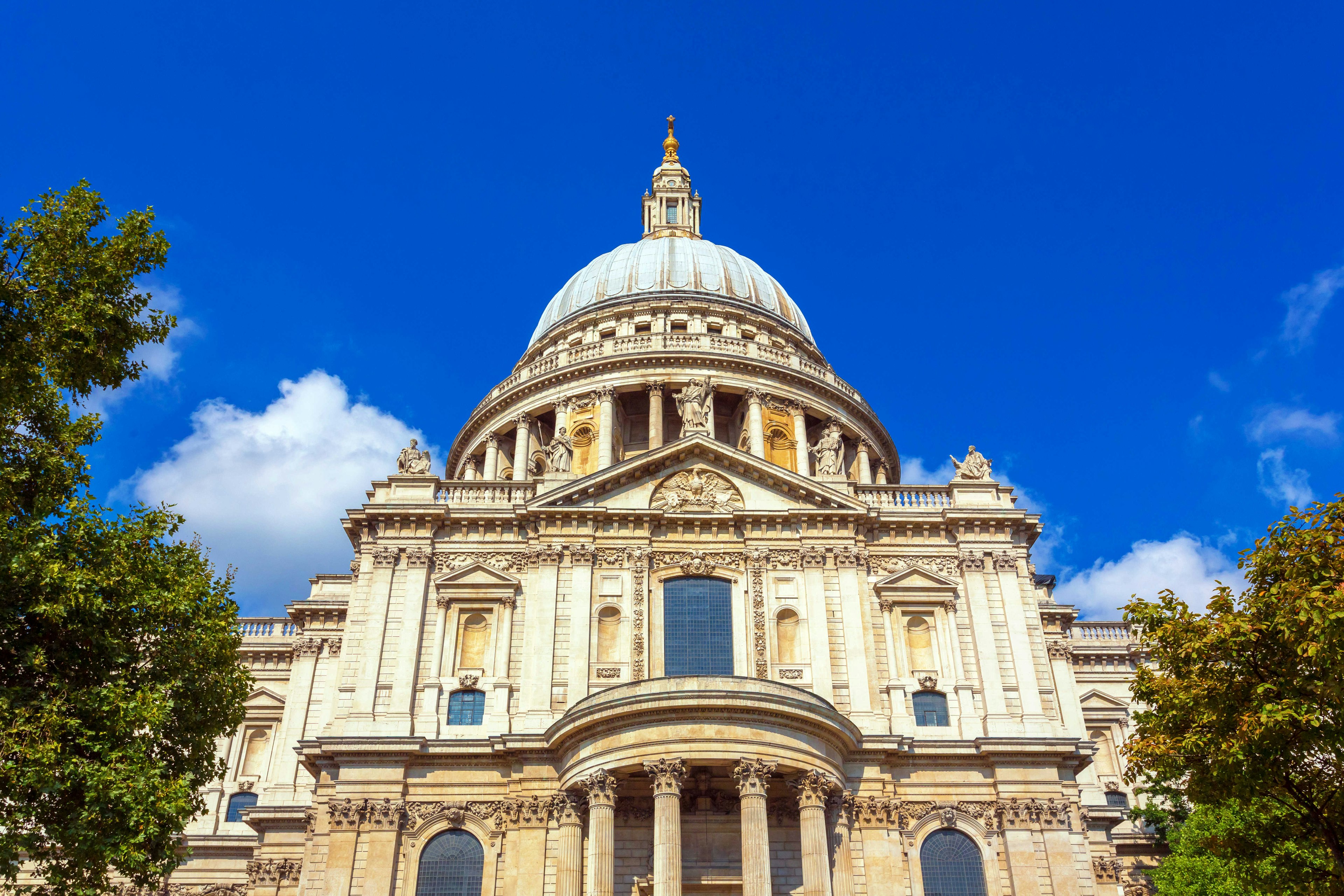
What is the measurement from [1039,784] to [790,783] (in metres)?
8.03

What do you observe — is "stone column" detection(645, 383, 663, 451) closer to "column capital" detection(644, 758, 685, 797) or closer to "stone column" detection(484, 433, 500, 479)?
"stone column" detection(484, 433, 500, 479)

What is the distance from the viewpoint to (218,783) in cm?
4212

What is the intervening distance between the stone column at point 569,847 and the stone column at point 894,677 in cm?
1008

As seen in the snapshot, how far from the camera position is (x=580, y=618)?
34.0 metres

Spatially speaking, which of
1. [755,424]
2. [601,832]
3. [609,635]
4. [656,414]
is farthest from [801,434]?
[601,832]

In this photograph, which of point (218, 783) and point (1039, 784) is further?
point (218, 783)

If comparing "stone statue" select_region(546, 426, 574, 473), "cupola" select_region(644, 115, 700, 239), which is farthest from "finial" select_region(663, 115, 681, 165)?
"stone statue" select_region(546, 426, 574, 473)

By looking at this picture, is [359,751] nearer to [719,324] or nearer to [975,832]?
[975,832]

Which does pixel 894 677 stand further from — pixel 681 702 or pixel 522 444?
pixel 522 444

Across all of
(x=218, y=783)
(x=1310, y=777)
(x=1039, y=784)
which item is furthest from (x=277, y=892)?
(x=1310, y=777)

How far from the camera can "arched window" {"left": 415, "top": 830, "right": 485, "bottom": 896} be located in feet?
98.6

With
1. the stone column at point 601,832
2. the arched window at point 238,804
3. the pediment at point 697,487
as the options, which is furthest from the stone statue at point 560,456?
the arched window at point 238,804

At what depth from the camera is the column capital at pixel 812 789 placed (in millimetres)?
28688

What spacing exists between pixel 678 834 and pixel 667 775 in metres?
1.51
